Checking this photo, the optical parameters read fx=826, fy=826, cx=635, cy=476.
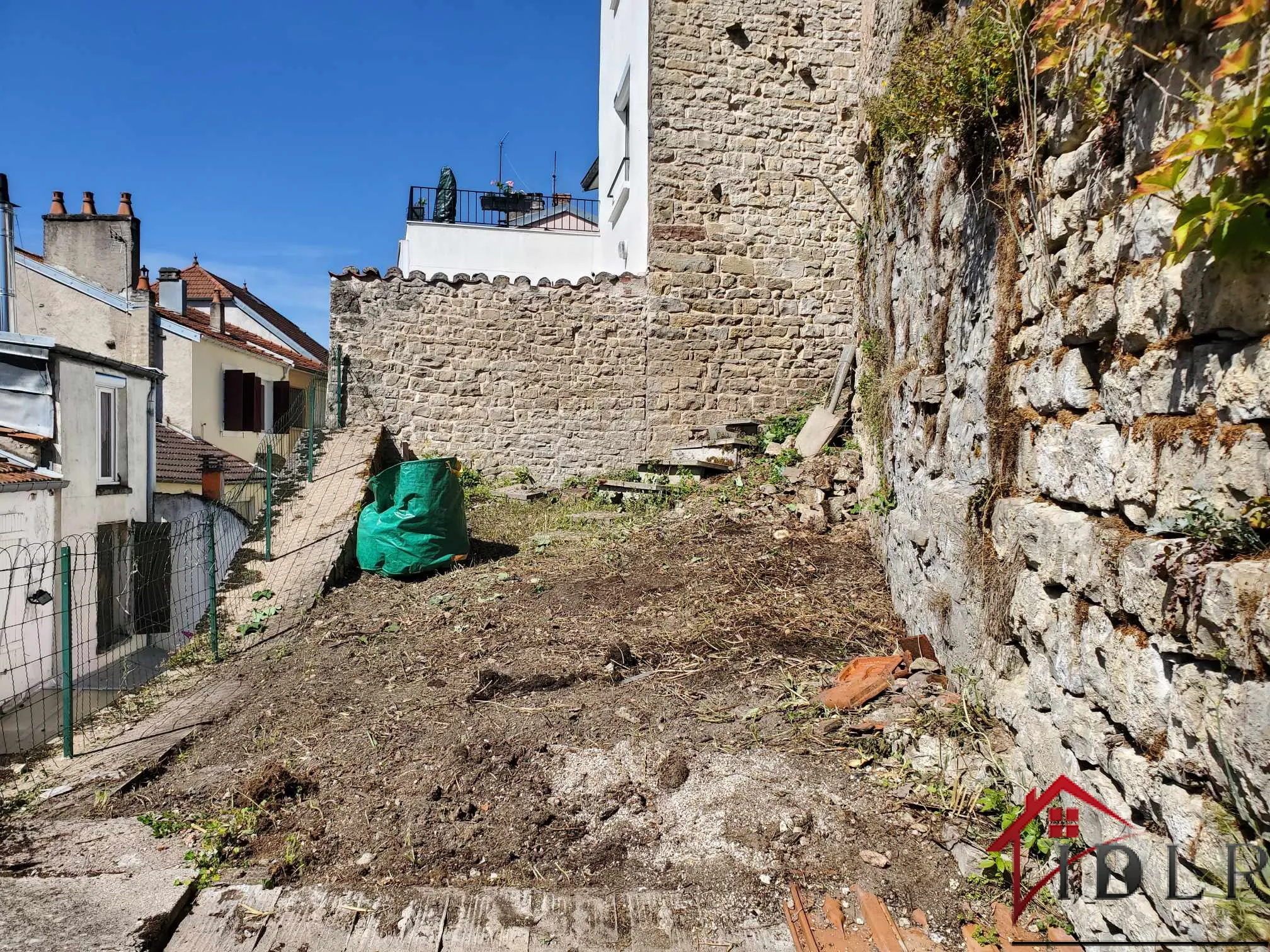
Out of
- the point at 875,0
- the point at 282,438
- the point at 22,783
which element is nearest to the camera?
the point at 22,783

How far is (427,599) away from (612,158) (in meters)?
10.9

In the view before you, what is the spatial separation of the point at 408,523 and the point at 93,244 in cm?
1302

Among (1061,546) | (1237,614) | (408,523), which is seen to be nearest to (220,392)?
(408,523)

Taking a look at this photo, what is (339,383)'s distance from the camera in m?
11.8

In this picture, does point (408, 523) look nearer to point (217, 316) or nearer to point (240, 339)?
point (217, 316)

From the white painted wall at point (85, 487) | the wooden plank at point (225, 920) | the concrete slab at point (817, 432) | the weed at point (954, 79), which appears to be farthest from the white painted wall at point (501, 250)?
the wooden plank at point (225, 920)

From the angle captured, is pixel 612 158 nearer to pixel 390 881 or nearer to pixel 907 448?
pixel 907 448

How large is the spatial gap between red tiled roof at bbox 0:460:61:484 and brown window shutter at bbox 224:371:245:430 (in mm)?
11877

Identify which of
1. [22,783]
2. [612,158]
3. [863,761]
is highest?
[612,158]

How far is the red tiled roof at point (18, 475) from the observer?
796cm

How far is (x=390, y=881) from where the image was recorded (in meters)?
3.24

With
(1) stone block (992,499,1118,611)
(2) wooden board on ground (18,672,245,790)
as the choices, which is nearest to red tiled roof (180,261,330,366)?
(2) wooden board on ground (18,672,245,790)

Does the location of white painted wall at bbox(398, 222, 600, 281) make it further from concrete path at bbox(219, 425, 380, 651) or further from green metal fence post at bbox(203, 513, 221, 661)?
green metal fence post at bbox(203, 513, 221, 661)

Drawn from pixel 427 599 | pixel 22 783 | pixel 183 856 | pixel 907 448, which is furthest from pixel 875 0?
pixel 22 783
